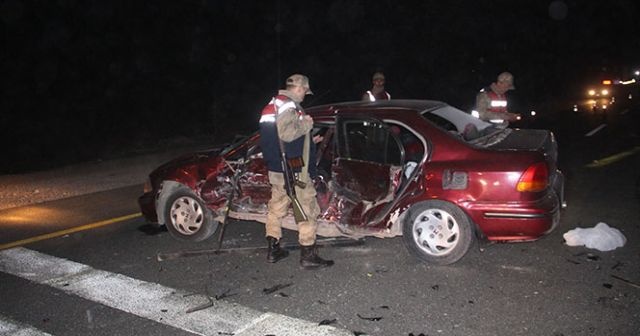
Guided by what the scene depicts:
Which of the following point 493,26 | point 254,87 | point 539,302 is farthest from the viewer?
point 493,26

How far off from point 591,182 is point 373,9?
22931mm

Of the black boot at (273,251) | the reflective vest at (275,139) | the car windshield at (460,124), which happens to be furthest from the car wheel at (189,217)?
the car windshield at (460,124)

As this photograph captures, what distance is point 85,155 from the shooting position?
50.9ft

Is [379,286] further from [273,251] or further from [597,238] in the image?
[597,238]

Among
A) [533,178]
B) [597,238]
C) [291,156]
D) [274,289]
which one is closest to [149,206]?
[291,156]

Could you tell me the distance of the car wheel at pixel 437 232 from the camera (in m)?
5.21

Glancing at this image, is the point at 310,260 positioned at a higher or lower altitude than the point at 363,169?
lower

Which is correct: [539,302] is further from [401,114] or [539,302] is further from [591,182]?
[591,182]

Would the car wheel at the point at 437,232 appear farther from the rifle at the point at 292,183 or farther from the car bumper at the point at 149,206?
the car bumper at the point at 149,206

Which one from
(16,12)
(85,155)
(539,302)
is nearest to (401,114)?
(539,302)

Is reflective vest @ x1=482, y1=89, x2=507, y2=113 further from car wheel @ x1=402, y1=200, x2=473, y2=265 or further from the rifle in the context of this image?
the rifle

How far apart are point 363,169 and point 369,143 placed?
0.26m

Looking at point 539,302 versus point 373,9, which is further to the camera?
point 373,9

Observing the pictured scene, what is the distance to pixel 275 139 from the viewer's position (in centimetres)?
536
